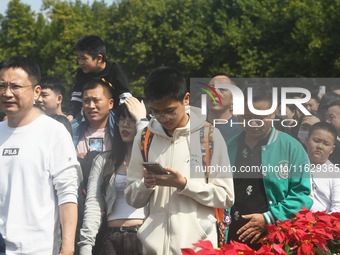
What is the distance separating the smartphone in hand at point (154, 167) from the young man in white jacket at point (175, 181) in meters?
0.05

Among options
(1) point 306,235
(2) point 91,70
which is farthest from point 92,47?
(1) point 306,235

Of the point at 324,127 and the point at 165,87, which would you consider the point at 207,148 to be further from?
the point at 324,127

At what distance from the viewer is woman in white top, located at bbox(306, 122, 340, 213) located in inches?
258

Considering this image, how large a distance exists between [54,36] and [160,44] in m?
6.65

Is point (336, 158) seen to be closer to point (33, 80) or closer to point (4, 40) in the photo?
point (33, 80)

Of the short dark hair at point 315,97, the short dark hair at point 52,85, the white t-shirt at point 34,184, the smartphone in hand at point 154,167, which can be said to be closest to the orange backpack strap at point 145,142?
the smartphone in hand at point 154,167

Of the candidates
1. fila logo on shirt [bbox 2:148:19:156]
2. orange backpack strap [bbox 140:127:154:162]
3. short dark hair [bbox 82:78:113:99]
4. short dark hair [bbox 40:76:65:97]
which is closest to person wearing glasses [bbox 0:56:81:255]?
fila logo on shirt [bbox 2:148:19:156]

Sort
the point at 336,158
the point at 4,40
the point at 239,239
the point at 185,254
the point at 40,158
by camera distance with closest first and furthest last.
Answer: the point at 185,254
the point at 40,158
the point at 239,239
the point at 336,158
the point at 4,40

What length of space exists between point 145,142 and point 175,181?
49cm

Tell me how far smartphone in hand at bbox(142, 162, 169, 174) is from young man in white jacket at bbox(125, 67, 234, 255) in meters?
0.05

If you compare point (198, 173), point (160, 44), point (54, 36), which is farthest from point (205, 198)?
point (54, 36)

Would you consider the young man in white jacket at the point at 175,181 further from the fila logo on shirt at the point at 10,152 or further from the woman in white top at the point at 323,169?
the woman in white top at the point at 323,169

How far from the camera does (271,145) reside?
237 inches

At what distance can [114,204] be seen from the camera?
651cm
